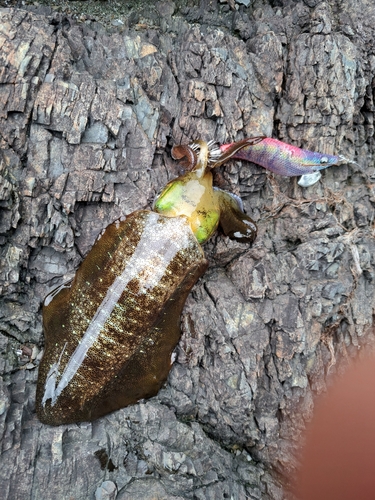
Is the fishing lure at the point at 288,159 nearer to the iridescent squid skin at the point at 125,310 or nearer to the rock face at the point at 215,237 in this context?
the rock face at the point at 215,237

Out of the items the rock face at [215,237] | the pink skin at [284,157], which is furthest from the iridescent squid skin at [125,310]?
the pink skin at [284,157]

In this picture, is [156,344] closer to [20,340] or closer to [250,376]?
[250,376]

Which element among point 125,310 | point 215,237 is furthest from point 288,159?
point 125,310

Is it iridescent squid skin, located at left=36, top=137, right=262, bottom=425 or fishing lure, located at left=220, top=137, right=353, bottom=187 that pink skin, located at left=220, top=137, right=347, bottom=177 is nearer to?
fishing lure, located at left=220, top=137, right=353, bottom=187

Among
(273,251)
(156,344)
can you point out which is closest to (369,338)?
(273,251)

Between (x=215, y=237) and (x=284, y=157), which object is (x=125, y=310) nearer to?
(x=215, y=237)
